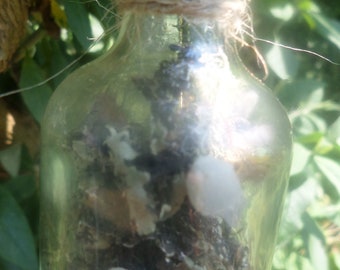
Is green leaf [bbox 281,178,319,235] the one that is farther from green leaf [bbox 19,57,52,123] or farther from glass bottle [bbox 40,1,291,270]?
green leaf [bbox 19,57,52,123]

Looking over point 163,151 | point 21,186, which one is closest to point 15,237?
point 21,186

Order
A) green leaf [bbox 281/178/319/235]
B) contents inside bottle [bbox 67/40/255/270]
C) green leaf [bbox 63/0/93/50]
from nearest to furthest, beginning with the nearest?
1. contents inside bottle [bbox 67/40/255/270]
2. green leaf [bbox 63/0/93/50]
3. green leaf [bbox 281/178/319/235]

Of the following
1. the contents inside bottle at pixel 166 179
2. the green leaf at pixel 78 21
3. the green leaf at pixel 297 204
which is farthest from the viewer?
the green leaf at pixel 297 204

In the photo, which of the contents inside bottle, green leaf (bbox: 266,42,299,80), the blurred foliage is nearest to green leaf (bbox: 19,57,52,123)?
the blurred foliage

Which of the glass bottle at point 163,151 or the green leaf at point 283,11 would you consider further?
the green leaf at point 283,11

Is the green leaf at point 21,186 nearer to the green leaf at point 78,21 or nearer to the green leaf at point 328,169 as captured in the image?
the green leaf at point 78,21

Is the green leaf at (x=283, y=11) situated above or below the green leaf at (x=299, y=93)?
above

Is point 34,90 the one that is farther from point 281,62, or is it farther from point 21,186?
point 281,62

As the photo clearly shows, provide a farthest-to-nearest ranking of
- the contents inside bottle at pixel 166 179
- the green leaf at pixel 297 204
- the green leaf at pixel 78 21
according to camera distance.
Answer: the green leaf at pixel 297 204 < the green leaf at pixel 78 21 < the contents inside bottle at pixel 166 179

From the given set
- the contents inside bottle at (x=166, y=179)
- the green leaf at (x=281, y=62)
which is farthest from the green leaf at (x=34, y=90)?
the green leaf at (x=281, y=62)
